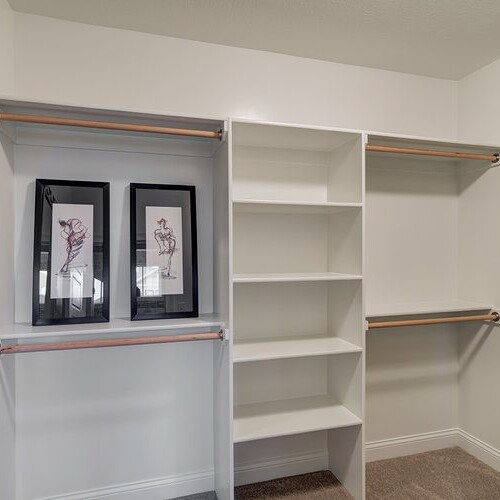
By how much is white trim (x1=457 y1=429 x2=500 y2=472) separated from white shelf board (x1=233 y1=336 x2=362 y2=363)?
1241 millimetres

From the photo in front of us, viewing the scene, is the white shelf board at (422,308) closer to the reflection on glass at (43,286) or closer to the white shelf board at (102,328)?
the white shelf board at (102,328)

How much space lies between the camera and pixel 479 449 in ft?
7.76

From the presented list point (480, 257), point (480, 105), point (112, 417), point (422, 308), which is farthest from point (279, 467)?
point (480, 105)

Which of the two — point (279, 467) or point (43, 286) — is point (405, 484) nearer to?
point (279, 467)

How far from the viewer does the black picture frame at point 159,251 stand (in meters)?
1.84

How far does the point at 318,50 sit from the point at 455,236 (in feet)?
5.03

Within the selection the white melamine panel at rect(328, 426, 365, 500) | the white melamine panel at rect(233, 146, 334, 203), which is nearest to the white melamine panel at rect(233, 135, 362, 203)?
the white melamine panel at rect(233, 146, 334, 203)

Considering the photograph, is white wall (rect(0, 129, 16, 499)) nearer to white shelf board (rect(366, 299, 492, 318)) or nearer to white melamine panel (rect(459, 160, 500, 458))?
white shelf board (rect(366, 299, 492, 318))

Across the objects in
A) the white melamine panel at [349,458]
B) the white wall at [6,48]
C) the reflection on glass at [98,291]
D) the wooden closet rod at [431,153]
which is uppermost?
the white wall at [6,48]

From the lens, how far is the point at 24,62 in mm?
1799

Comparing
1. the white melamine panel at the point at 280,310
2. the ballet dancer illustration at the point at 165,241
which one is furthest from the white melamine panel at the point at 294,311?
the ballet dancer illustration at the point at 165,241

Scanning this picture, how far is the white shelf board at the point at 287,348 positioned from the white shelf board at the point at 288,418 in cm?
37

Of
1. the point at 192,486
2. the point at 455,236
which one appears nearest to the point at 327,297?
the point at 455,236

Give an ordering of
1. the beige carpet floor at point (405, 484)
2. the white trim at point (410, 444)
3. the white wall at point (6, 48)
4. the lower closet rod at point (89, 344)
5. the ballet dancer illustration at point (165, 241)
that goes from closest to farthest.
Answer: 1. the lower closet rod at point (89, 344)
2. the white wall at point (6, 48)
3. the ballet dancer illustration at point (165, 241)
4. the beige carpet floor at point (405, 484)
5. the white trim at point (410, 444)
